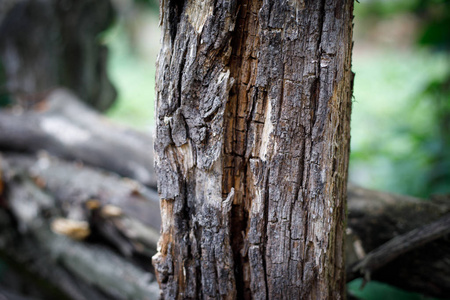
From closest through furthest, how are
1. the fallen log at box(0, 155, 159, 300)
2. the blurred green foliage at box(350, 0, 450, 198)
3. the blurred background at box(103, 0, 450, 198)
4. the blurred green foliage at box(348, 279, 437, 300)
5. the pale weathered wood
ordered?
1. the pale weathered wood
2. the fallen log at box(0, 155, 159, 300)
3. the blurred green foliage at box(348, 279, 437, 300)
4. the blurred green foliage at box(350, 0, 450, 198)
5. the blurred background at box(103, 0, 450, 198)

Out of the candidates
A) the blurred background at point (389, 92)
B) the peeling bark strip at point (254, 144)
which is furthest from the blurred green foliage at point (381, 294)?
the peeling bark strip at point (254, 144)

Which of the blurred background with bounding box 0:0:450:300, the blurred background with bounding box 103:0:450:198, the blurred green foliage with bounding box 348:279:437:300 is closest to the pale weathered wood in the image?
the blurred background with bounding box 0:0:450:300

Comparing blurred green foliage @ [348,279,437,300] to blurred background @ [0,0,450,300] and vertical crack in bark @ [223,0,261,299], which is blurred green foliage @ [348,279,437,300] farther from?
vertical crack in bark @ [223,0,261,299]

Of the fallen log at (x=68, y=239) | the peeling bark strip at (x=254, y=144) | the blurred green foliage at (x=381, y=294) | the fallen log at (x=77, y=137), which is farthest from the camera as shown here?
the fallen log at (x=77, y=137)

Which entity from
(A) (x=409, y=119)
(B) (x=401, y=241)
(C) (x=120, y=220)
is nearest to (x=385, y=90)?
(A) (x=409, y=119)

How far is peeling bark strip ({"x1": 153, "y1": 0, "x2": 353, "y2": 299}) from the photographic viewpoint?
3.02ft

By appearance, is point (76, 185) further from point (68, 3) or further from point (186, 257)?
point (68, 3)

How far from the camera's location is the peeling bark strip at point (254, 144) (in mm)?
920

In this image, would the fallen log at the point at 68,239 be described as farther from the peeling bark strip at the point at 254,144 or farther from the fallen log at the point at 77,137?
the peeling bark strip at the point at 254,144

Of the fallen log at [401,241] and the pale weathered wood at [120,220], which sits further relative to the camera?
A: the pale weathered wood at [120,220]

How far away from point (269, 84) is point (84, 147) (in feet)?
6.56

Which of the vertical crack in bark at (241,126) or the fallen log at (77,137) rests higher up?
the fallen log at (77,137)

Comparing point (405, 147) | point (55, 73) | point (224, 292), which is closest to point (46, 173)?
point (55, 73)

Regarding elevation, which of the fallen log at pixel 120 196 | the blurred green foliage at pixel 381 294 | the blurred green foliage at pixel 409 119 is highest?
the blurred green foliage at pixel 409 119
